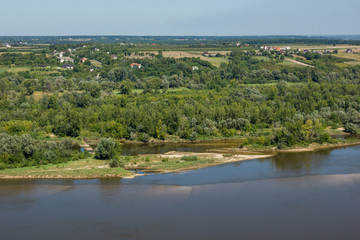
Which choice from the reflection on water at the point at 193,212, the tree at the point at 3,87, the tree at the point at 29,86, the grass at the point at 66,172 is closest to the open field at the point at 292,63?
the tree at the point at 29,86

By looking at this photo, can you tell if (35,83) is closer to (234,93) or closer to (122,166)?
(234,93)

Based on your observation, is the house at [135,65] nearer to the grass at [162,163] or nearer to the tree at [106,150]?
the grass at [162,163]

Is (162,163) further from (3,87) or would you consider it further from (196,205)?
(3,87)

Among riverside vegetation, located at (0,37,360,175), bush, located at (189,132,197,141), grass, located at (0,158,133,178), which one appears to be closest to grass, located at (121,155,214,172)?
riverside vegetation, located at (0,37,360,175)

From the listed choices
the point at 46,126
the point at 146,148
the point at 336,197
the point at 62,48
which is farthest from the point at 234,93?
the point at 62,48

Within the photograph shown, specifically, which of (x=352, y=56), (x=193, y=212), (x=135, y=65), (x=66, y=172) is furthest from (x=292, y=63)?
(x=193, y=212)

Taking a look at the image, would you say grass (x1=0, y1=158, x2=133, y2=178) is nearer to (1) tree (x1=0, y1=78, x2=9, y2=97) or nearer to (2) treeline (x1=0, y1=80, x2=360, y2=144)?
(2) treeline (x1=0, y1=80, x2=360, y2=144)
